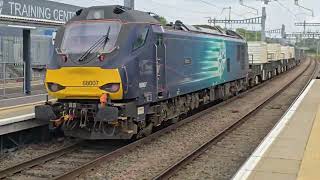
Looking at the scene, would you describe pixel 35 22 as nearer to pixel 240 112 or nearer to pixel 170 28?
pixel 170 28

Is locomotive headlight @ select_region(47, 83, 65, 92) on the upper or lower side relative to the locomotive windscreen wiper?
lower

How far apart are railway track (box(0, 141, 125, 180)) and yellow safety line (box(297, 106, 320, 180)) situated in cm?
421

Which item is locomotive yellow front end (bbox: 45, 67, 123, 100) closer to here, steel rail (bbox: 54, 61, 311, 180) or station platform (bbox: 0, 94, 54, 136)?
station platform (bbox: 0, 94, 54, 136)

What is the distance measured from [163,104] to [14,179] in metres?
4.83

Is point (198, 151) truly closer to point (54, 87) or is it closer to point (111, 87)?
point (111, 87)

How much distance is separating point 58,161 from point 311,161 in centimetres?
491

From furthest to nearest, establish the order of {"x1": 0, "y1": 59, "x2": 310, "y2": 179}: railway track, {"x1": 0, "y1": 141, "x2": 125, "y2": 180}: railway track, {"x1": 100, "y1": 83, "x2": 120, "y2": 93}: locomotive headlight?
{"x1": 100, "y1": 83, "x2": 120, "y2": 93}: locomotive headlight
{"x1": 0, "y1": 141, "x2": 125, "y2": 180}: railway track
{"x1": 0, "y1": 59, "x2": 310, "y2": 179}: railway track

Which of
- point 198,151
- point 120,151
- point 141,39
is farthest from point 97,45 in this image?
point 198,151

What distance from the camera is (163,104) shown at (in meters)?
12.8

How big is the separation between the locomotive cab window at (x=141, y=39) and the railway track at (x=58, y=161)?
2376mm

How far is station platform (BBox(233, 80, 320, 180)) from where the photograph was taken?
25.2 feet

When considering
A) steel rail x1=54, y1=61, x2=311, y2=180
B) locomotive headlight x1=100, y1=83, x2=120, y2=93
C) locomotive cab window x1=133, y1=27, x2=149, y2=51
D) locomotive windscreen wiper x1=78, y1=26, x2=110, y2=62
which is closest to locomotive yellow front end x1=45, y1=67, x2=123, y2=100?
locomotive headlight x1=100, y1=83, x2=120, y2=93

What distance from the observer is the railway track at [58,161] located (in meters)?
9.16

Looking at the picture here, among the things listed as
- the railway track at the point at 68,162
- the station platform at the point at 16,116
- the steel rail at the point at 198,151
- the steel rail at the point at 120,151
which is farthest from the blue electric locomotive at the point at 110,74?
the steel rail at the point at 198,151
